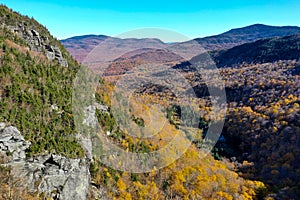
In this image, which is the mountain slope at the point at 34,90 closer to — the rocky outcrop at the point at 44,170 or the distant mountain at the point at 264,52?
the rocky outcrop at the point at 44,170

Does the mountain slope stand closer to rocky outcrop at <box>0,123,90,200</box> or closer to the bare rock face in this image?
the bare rock face

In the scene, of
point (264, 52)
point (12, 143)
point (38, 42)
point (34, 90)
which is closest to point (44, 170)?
point (12, 143)

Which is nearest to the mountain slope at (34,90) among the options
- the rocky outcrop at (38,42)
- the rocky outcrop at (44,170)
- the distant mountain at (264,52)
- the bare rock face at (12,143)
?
the rocky outcrop at (38,42)

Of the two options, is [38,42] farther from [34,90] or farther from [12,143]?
[12,143]

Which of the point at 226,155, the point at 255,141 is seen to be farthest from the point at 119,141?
the point at 255,141

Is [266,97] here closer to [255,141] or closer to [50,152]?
[255,141]

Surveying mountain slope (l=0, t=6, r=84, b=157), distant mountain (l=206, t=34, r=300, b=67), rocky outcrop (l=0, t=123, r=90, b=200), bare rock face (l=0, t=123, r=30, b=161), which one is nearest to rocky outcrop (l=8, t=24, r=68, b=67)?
mountain slope (l=0, t=6, r=84, b=157)
